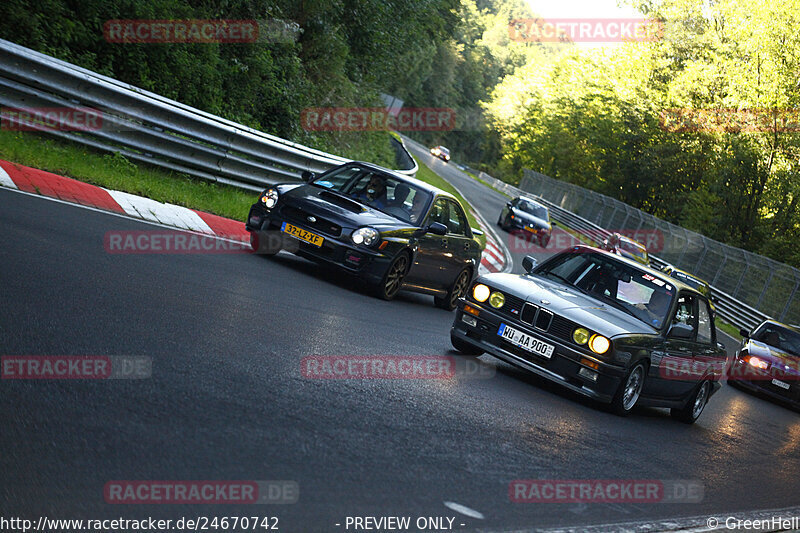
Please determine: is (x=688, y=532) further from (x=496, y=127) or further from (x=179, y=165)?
Result: (x=496, y=127)

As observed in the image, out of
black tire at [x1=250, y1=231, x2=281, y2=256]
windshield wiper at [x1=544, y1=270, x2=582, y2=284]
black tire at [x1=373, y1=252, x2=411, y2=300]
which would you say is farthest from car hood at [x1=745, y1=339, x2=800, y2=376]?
black tire at [x1=250, y1=231, x2=281, y2=256]

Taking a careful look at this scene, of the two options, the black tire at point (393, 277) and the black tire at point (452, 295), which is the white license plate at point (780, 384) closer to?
the black tire at point (452, 295)

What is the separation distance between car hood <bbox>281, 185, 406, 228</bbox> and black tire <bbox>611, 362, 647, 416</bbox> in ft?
12.3

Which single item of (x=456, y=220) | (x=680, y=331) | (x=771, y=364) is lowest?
(x=771, y=364)

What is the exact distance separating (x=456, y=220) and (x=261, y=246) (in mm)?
3046

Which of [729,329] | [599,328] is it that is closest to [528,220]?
[729,329]

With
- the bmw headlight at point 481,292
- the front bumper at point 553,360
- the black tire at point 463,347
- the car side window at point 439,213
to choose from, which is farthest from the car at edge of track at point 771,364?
the bmw headlight at point 481,292

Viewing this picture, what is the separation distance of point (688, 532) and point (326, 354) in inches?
117

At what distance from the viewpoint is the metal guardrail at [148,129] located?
11.6m

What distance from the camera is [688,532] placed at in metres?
5.61

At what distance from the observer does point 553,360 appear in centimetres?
843

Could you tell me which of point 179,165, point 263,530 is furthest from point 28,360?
point 179,165

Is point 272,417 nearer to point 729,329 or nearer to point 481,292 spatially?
point 481,292

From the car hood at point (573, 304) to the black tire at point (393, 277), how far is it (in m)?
2.20
